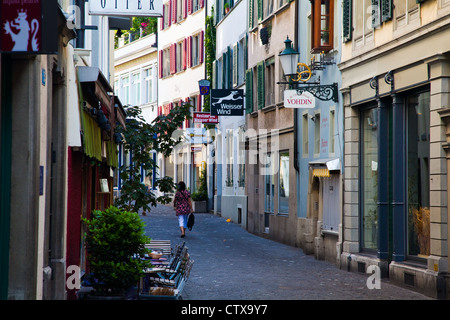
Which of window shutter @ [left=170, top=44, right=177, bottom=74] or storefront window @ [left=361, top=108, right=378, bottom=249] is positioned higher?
window shutter @ [left=170, top=44, right=177, bottom=74]

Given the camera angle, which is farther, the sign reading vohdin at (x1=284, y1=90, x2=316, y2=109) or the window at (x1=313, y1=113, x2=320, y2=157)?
the window at (x1=313, y1=113, x2=320, y2=157)

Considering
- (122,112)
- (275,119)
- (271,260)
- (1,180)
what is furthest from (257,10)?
(1,180)

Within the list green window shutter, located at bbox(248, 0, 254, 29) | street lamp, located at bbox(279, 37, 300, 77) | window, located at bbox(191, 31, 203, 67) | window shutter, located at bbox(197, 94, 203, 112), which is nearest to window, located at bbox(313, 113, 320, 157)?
street lamp, located at bbox(279, 37, 300, 77)

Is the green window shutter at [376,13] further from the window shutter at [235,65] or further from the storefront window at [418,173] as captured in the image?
the window shutter at [235,65]

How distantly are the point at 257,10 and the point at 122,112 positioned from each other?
372 inches

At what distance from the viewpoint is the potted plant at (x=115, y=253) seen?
11078mm

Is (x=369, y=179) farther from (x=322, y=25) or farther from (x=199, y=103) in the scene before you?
(x=199, y=103)

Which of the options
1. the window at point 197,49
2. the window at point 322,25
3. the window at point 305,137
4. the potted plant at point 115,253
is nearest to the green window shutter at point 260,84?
the window at point 305,137

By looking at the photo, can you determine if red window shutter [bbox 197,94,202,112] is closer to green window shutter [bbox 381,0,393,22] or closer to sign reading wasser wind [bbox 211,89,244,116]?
sign reading wasser wind [bbox 211,89,244,116]

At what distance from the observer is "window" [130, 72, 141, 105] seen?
5466cm

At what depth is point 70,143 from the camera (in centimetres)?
1173

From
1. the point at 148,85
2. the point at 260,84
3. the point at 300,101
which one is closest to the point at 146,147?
the point at 300,101

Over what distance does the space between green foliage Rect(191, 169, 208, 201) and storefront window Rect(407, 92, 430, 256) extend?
991 inches

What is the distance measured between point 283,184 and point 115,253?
1566 centimetres
